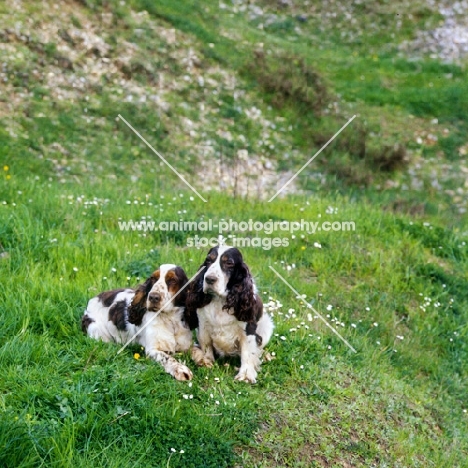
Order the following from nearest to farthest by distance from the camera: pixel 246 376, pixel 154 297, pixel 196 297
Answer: pixel 154 297
pixel 196 297
pixel 246 376

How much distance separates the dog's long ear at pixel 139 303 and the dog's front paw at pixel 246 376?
94cm

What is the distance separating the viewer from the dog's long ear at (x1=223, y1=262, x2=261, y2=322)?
5.05 m

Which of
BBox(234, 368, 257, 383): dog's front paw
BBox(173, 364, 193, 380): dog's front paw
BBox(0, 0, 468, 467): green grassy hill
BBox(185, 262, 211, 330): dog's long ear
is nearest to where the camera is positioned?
BBox(0, 0, 468, 467): green grassy hill

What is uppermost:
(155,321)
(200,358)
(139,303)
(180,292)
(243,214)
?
(180,292)

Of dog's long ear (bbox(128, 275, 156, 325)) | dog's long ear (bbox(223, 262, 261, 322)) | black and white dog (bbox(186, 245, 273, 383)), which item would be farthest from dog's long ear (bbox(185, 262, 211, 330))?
dog's long ear (bbox(128, 275, 156, 325))

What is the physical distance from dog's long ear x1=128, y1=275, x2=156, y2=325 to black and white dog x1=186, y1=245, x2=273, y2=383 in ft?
1.11

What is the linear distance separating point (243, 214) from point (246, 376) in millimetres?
4474

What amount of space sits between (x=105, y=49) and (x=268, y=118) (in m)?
4.48

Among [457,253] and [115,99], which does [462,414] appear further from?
[115,99]

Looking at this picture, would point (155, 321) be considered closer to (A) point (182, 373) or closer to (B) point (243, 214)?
(A) point (182, 373)

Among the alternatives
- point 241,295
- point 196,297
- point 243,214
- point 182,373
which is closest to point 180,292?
point 196,297

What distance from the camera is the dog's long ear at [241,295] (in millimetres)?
5051

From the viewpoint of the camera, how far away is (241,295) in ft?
16.6

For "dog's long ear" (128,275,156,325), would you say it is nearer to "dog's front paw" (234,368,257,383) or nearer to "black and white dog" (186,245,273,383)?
"black and white dog" (186,245,273,383)
